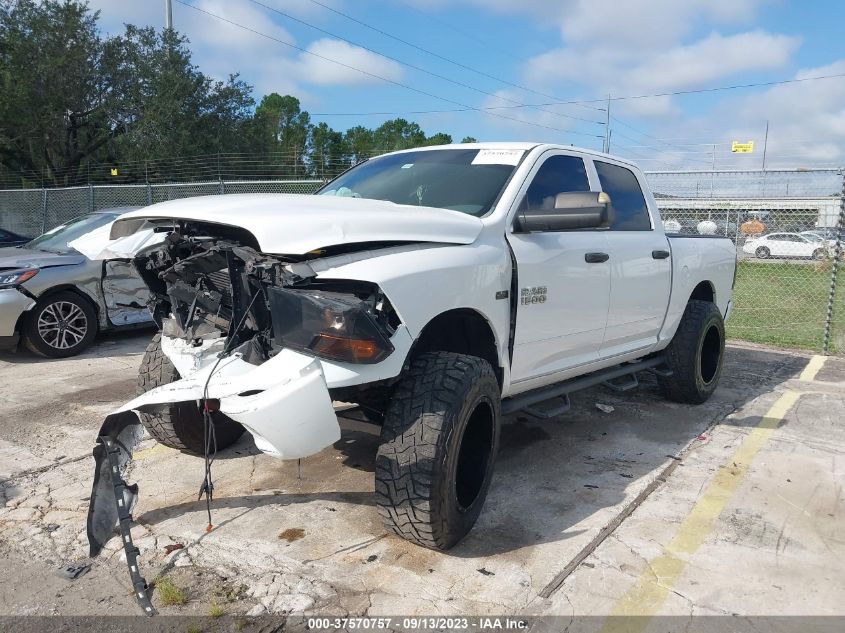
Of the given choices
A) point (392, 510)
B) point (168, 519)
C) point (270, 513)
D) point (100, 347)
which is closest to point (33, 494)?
point (168, 519)

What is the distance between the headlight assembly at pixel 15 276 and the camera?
21.5 ft

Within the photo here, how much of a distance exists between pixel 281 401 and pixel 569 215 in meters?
1.76

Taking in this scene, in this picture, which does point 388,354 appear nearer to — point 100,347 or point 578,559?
point 578,559

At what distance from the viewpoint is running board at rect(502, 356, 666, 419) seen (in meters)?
3.81

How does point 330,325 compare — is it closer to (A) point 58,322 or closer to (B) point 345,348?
(B) point 345,348

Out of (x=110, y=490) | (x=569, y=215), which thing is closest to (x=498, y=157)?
(x=569, y=215)

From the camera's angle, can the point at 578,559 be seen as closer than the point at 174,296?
Yes

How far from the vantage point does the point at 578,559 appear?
3080 millimetres

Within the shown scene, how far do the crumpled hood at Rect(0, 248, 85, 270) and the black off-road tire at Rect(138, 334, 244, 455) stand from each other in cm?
362

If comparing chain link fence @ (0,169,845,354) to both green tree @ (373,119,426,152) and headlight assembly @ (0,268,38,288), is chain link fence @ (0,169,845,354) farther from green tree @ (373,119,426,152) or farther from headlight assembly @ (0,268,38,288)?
green tree @ (373,119,426,152)

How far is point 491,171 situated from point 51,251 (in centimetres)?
567

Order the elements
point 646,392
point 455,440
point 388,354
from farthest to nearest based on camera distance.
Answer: point 646,392 < point 455,440 < point 388,354

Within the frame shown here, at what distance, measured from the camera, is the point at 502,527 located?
3.38 meters

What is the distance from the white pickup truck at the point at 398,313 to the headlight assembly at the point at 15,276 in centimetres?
350
